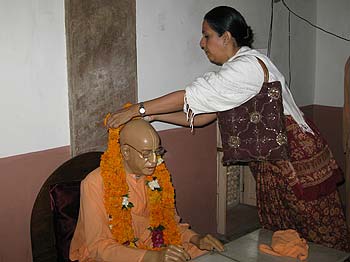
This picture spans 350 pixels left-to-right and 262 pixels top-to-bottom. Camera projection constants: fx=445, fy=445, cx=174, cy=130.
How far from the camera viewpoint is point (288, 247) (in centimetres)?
220

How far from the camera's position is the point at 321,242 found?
2773mm

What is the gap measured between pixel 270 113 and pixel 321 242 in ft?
2.93

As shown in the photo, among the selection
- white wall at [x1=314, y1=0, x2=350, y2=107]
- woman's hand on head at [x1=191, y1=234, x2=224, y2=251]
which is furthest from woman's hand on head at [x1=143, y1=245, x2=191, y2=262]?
white wall at [x1=314, y1=0, x2=350, y2=107]

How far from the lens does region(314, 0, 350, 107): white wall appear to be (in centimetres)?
502

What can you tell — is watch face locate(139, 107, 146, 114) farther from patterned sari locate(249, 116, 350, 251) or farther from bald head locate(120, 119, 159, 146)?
patterned sari locate(249, 116, 350, 251)

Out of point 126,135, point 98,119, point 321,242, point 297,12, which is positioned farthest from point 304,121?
point 297,12

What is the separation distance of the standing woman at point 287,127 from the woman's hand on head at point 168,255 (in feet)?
2.40

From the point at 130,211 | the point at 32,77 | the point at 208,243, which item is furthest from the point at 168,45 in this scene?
the point at 208,243

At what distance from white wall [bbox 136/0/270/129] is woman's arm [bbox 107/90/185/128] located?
0.76 m

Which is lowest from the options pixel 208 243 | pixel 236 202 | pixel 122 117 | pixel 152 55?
pixel 236 202

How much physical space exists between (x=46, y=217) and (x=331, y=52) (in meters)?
3.85

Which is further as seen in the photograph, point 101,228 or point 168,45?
point 168,45

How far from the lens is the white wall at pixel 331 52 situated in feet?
16.5

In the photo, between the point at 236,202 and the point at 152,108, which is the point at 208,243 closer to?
the point at 152,108
